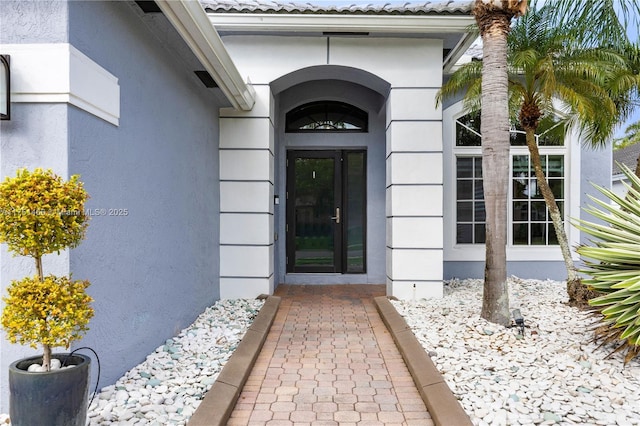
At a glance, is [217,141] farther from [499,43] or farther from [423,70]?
[499,43]

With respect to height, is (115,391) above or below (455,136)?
below

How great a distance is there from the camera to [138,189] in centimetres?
382

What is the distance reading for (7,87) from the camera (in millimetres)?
2764

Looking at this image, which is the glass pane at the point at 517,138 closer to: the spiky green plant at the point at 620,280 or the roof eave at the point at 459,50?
the roof eave at the point at 459,50

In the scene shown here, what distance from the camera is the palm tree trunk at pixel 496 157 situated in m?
4.81

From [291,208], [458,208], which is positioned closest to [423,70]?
[458,208]

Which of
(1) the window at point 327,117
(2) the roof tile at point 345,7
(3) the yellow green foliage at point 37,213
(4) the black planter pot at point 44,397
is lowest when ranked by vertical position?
(4) the black planter pot at point 44,397

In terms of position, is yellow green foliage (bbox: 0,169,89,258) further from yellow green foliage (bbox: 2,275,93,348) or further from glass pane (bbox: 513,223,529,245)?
glass pane (bbox: 513,223,529,245)

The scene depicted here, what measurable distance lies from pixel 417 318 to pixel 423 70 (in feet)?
11.8

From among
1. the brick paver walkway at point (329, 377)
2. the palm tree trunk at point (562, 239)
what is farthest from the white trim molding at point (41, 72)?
the palm tree trunk at point (562, 239)

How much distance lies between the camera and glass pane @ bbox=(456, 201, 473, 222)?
824 centimetres

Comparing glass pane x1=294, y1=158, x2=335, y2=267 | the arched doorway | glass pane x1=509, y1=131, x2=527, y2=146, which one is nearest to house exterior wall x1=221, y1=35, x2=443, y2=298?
the arched doorway

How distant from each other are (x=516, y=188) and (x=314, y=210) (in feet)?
12.3

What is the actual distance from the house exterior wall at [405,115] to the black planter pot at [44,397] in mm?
4864
